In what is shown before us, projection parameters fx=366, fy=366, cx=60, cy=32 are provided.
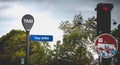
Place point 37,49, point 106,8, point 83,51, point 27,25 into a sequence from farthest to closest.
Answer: point 37,49 → point 83,51 → point 27,25 → point 106,8

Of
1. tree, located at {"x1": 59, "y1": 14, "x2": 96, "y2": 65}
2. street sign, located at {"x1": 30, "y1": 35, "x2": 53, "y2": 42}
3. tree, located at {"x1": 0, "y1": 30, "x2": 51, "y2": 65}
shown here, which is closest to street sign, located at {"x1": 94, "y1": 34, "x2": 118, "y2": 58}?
street sign, located at {"x1": 30, "y1": 35, "x2": 53, "y2": 42}

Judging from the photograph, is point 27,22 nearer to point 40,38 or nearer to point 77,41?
point 40,38

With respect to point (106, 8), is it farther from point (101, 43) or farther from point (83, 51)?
point (83, 51)

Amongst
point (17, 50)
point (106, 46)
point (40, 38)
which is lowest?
point (17, 50)

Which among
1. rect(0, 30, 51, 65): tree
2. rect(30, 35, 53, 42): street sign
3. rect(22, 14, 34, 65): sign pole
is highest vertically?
rect(22, 14, 34, 65): sign pole

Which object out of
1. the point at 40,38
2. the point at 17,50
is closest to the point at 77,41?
the point at 17,50

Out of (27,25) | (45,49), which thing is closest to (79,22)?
(45,49)

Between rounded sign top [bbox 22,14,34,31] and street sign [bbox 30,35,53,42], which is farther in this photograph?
street sign [bbox 30,35,53,42]

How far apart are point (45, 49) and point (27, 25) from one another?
162 ft

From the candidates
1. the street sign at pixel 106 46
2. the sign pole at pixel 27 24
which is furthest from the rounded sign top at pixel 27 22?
the street sign at pixel 106 46

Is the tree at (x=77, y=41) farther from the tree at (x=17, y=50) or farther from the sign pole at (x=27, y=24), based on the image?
the sign pole at (x=27, y=24)

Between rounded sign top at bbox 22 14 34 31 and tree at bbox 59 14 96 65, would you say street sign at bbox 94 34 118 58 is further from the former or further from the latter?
tree at bbox 59 14 96 65

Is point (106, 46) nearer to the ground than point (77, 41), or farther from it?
farther from it

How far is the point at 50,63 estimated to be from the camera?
2156 inches
